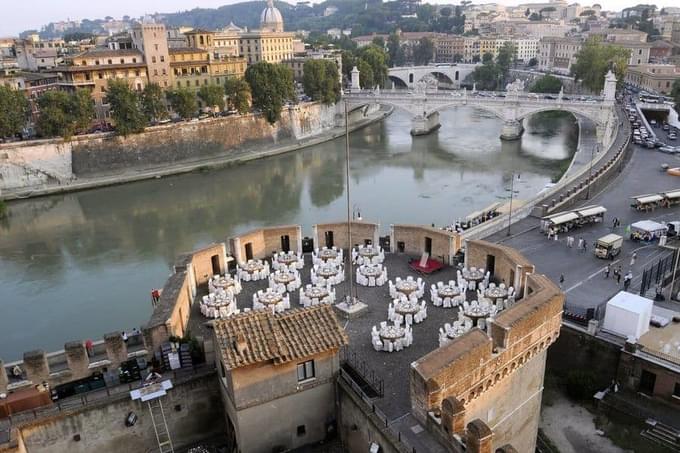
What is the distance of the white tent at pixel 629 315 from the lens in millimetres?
12672

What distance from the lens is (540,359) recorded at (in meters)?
10.5

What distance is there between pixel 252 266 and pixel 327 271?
74.9 inches

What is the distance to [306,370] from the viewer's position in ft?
30.7

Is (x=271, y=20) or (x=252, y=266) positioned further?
(x=271, y=20)

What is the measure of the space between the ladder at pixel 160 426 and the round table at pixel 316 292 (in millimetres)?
4205

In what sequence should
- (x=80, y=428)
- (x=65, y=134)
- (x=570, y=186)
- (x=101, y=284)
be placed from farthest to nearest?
1. (x=65, y=134)
2. (x=570, y=186)
3. (x=101, y=284)
4. (x=80, y=428)

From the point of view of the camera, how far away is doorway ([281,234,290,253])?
50.9ft

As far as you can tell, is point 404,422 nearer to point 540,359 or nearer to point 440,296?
point 540,359

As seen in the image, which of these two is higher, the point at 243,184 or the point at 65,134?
the point at 65,134

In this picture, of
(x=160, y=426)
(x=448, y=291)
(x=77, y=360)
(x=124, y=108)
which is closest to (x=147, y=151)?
(x=124, y=108)

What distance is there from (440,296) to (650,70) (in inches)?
2254

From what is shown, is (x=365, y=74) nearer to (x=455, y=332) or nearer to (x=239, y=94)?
(x=239, y=94)

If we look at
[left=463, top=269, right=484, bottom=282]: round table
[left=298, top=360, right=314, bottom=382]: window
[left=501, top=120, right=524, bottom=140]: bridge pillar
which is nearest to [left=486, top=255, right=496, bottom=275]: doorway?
[left=463, top=269, right=484, bottom=282]: round table

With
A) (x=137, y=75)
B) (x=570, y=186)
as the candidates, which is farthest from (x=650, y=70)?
(x=137, y=75)
